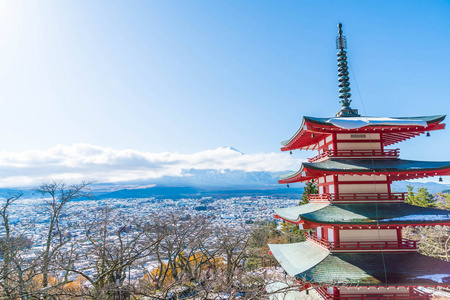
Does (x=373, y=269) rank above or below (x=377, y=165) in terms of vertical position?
below

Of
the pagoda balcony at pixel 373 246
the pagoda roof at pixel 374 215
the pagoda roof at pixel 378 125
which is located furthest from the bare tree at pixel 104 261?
the pagoda roof at pixel 378 125

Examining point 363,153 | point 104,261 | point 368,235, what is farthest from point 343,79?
point 104,261

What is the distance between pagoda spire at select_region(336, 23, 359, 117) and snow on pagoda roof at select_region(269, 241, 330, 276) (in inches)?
226

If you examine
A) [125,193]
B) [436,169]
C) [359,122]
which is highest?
[359,122]

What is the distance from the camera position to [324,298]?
9.51 m

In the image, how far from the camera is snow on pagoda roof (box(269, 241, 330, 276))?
9328 mm

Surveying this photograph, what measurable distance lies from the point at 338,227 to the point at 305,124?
3.77 m

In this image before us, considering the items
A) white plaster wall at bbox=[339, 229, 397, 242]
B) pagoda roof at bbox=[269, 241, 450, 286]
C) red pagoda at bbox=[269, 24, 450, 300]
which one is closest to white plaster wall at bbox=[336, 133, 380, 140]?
red pagoda at bbox=[269, 24, 450, 300]

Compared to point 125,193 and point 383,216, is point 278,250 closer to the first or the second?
point 383,216

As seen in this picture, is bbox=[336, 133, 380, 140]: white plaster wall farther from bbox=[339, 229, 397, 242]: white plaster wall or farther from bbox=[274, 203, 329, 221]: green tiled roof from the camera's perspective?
bbox=[339, 229, 397, 242]: white plaster wall

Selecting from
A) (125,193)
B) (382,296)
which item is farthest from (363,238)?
(125,193)

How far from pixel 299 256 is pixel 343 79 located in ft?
26.1

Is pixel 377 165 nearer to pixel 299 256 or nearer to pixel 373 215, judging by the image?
pixel 373 215

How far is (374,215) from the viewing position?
917cm
